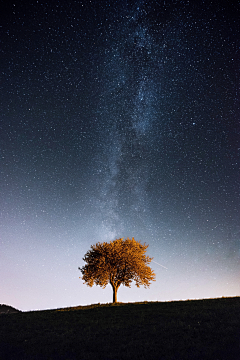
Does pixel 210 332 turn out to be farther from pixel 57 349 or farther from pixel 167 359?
pixel 57 349

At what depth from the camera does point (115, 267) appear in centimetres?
4275

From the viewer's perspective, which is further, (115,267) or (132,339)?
(115,267)

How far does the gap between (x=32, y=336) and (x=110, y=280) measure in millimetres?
27057

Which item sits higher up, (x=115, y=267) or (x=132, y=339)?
(x=115, y=267)

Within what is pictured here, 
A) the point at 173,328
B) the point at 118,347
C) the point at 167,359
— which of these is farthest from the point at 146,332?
the point at 167,359

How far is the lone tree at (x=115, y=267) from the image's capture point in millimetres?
42000

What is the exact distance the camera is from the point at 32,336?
56.3ft

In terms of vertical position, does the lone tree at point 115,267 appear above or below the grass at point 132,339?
above

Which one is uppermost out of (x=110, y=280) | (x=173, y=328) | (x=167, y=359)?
(x=110, y=280)

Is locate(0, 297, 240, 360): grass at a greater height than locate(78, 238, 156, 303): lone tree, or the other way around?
locate(78, 238, 156, 303): lone tree

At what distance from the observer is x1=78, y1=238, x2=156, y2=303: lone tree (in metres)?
42.0

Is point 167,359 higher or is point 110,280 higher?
point 110,280

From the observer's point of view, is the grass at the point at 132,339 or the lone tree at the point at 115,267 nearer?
the grass at the point at 132,339

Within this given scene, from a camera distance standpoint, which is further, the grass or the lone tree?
the lone tree
